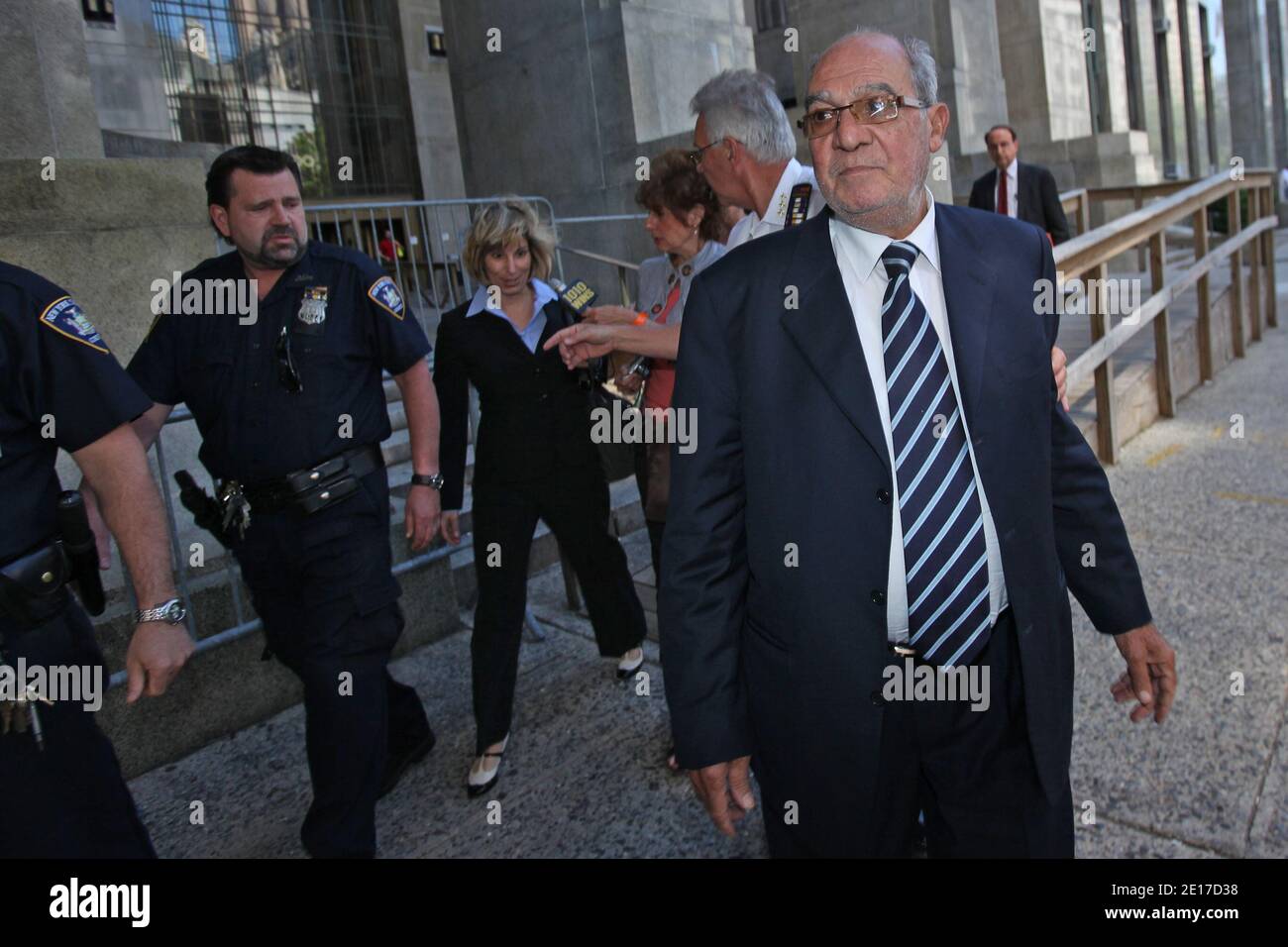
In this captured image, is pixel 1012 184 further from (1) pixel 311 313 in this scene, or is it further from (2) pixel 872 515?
(2) pixel 872 515

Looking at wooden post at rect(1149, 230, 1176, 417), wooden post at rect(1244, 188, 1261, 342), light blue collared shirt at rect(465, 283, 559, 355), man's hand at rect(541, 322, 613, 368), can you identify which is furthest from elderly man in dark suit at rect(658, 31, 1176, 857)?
wooden post at rect(1244, 188, 1261, 342)

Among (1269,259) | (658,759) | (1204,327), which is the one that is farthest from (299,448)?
(1269,259)

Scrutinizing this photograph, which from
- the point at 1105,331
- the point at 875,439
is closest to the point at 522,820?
the point at 875,439

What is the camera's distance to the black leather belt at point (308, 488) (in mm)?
2984

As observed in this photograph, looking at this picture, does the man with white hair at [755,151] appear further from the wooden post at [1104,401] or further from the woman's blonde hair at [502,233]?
the wooden post at [1104,401]

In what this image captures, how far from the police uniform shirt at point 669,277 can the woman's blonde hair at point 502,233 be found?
426 millimetres

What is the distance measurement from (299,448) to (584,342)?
982 millimetres

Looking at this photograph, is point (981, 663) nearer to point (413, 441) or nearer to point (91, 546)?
point (91, 546)

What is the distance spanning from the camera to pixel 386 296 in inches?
128

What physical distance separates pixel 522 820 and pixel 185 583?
184 centimetres

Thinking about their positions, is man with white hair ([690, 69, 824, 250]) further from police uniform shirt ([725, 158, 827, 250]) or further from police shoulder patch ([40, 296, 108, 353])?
police shoulder patch ([40, 296, 108, 353])

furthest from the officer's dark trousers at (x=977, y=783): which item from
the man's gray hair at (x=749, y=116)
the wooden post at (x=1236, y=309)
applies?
the wooden post at (x=1236, y=309)

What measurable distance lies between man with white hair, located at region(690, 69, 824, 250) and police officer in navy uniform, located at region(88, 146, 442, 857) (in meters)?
1.31

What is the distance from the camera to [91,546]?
85.7 inches
